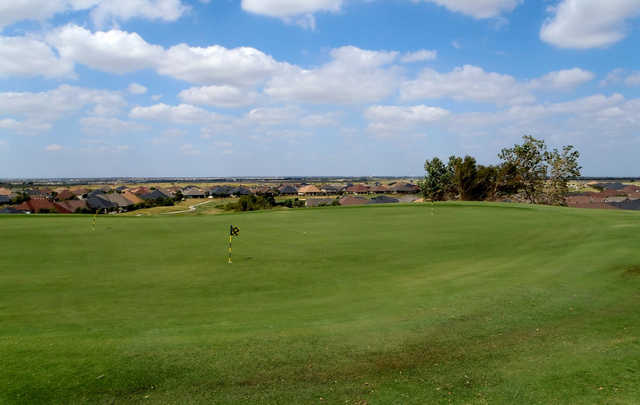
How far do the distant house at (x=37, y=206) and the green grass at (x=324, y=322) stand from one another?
74.8 meters

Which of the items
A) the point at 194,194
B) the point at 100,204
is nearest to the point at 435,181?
the point at 100,204

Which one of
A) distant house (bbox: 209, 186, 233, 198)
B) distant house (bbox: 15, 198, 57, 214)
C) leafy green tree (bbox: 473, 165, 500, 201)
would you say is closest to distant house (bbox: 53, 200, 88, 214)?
distant house (bbox: 15, 198, 57, 214)

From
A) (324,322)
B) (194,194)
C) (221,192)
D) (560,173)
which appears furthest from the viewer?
(194,194)

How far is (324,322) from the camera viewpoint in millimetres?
8742

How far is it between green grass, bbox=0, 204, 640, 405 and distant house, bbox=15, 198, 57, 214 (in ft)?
245

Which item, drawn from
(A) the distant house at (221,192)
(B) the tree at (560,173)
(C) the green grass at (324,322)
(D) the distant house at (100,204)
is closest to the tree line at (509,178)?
(B) the tree at (560,173)

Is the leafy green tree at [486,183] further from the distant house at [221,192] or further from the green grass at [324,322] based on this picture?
the distant house at [221,192]

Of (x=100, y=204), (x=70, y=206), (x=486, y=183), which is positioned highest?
(x=486, y=183)

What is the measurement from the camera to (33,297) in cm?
1079

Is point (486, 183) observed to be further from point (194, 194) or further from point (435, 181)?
point (194, 194)

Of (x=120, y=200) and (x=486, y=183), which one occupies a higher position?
(x=486, y=183)

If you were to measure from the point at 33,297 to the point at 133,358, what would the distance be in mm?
6144

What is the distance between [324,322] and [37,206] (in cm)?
9607

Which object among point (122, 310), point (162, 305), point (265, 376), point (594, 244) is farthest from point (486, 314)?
point (594, 244)
